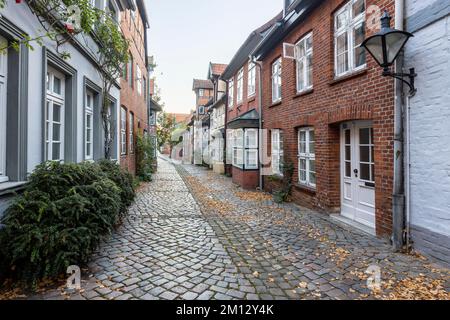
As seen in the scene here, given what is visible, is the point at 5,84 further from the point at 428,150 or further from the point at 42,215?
the point at 428,150

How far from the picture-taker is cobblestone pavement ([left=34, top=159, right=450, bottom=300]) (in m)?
3.06

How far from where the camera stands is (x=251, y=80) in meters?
12.5

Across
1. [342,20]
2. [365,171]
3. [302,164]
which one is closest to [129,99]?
[302,164]

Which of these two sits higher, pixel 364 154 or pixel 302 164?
pixel 364 154

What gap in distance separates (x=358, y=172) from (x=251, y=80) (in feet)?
26.2

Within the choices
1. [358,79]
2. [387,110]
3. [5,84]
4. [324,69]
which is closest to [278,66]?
[324,69]

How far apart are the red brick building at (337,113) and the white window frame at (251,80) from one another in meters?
2.91

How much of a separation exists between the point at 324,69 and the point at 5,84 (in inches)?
247

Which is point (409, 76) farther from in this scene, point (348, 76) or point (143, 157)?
point (143, 157)

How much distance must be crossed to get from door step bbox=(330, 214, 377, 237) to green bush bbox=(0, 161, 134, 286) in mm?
4636

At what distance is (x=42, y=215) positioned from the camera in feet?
10.4

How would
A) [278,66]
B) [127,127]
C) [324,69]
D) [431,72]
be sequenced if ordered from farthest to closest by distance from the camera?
[127,127], [278,66], [324,69], [431,72]

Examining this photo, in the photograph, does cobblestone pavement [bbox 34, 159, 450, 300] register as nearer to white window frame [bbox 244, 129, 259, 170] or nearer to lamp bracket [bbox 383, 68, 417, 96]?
lamp bracket [bbox 383, 68, 417, 96]

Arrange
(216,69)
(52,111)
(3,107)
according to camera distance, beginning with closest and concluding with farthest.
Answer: (3,107)
(52,111)
(216,69)
